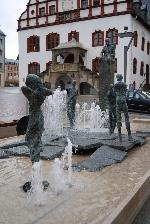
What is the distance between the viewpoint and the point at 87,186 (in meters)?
5.82

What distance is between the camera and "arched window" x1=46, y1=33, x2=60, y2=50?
→ 46.1 meters

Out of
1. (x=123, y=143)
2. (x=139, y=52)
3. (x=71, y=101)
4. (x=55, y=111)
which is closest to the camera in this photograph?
(x=123, y=143)

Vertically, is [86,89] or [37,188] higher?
[86,89]

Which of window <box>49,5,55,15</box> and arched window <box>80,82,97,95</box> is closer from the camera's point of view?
arched window <box>80,82,97,95</box>

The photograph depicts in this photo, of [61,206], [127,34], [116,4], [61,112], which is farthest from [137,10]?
[61,206]

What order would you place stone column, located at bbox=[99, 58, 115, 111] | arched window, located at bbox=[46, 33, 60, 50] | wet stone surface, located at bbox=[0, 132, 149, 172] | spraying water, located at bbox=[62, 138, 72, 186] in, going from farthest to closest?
arched window, located at bbox=[46, 33, 60, 50] → stone column, located at bbox=[99, 58, 115, 111] → wet stone surface, located at bbox=[0, 132, 149, 172] → spraying water, located at bbox=[62, 138, 72, 186]

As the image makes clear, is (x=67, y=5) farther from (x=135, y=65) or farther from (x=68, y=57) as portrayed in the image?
(x=135, y=65)

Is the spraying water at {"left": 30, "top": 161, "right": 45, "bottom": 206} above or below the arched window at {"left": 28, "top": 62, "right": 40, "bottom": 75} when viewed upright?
below

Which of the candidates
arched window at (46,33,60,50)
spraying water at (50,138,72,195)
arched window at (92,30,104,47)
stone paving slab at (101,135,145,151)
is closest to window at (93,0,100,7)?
arched window at (92,30,104,47)

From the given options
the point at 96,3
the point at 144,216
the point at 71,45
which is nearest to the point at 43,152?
the point at 144,216

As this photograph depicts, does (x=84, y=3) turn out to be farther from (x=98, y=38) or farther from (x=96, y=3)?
(x=98, y=38)

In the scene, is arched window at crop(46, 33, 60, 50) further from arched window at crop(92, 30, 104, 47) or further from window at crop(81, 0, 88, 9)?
arched window at crop(92, 30, 104, 47)

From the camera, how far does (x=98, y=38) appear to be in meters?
43.1

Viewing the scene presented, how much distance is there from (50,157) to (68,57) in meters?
37.1
